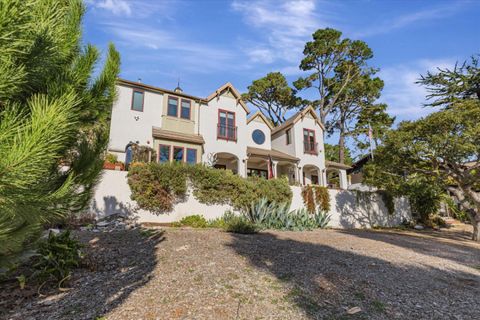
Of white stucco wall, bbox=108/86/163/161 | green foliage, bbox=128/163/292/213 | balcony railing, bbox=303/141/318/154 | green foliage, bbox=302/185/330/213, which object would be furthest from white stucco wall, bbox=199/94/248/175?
balcony railing, bbox=303/141/318/154

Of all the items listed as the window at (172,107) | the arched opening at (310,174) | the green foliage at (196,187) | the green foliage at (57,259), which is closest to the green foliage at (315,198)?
the green foliage at (196,187)

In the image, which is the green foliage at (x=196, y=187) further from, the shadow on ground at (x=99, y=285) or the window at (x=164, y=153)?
the shadow on ground at (x=99, y=285)

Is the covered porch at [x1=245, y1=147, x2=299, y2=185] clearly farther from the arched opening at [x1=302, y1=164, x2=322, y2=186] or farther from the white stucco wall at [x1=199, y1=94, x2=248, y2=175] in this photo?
the arched opening at [x1=302, y1=164, x2=322, y2=186]

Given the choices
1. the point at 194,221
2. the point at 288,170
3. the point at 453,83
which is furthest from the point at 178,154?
the point at 453,83

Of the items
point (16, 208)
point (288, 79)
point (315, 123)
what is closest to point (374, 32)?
point (315, 123)

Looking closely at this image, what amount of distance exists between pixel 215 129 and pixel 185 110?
8.23 ft

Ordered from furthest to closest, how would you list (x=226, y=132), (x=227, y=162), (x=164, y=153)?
(x=227, y=162), (x=226, y=132), (x=164, y=153)

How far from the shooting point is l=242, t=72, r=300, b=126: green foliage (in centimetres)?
2944

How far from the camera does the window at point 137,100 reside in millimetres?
16125

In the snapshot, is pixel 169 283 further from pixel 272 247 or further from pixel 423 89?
pixel 423 89

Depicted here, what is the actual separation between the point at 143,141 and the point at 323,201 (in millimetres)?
11948

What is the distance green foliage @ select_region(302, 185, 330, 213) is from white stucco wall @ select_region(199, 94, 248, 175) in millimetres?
5007

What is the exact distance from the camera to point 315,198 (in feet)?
51.1

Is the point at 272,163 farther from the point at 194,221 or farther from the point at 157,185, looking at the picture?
the point at 157,185
